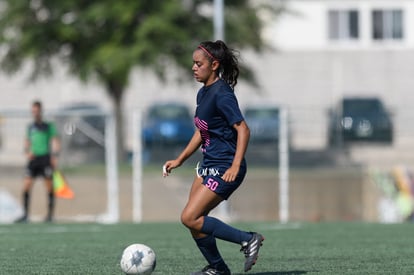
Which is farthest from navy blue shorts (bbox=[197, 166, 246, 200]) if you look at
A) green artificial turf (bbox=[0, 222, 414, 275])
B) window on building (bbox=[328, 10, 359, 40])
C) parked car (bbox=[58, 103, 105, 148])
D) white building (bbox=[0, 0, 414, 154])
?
window on building (bbox=[328, 10, 359, 40])

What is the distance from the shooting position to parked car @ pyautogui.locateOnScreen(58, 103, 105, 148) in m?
23.0

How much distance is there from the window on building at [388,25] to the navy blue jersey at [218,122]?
3660cm

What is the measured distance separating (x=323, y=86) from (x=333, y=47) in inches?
78.6

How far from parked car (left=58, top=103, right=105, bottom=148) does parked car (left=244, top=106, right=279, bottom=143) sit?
3.27m

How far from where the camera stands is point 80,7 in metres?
30.1

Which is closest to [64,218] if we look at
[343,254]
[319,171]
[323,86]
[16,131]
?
[16,131]

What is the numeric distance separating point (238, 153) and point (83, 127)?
15.2 m

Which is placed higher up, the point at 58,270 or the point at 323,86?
the point at 323,86

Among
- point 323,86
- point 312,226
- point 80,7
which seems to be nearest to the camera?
point 312,226

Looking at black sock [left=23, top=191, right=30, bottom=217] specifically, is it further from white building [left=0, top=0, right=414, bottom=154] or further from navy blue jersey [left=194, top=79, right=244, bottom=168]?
white building [left=0, top=0, right=414, bottom=154]

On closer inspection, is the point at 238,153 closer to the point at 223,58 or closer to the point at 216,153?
the point at 216,153

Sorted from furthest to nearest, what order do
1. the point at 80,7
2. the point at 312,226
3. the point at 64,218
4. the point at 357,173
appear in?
the point at 80,7 → the point at 357,173 → the point at 64,218 → the point at 312,226

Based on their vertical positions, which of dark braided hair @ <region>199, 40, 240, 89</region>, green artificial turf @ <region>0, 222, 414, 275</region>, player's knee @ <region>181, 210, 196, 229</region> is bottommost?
green artificial turf @ <region>0, 222, 414, 275</region>

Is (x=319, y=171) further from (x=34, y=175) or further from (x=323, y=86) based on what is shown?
(x=323, y=86)
